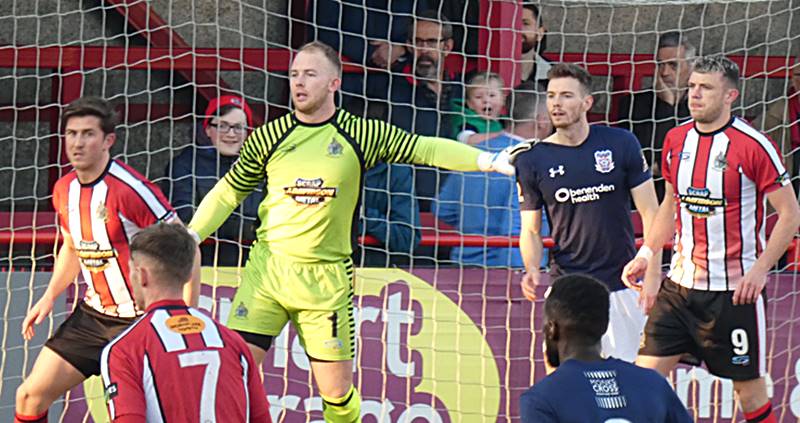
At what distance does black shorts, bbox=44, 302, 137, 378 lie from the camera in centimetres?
663

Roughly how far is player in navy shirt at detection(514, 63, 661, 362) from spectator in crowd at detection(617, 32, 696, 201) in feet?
5.05

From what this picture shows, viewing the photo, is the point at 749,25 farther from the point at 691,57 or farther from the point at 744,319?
the point at 744,319

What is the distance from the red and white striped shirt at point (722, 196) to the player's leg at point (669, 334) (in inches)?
4.4

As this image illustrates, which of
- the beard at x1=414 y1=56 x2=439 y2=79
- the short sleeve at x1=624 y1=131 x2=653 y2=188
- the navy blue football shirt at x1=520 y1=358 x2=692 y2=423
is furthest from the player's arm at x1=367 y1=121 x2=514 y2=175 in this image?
the navy blue football shirt at x1=520 y1=358 x2=692 y2=423

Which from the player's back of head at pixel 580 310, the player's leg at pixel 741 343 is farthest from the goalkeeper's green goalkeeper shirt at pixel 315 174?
the player's back of head at pixel 580 310

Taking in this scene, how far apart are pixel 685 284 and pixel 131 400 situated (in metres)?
3.34

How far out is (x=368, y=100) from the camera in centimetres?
837

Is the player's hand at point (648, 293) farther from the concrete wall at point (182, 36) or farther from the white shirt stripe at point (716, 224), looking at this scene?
the concrete wall at point (182, 36)

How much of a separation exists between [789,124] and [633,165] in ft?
6.38

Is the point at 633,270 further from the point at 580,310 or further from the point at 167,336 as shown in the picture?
the point at 167,336

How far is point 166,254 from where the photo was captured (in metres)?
4.58

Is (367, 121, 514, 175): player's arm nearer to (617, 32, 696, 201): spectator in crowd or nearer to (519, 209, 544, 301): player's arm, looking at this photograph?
(519, 209, 544, 301): player's arm

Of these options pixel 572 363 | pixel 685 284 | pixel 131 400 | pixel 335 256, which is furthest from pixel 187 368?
pixel 685 284

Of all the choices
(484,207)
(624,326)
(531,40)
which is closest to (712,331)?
(624,326)
